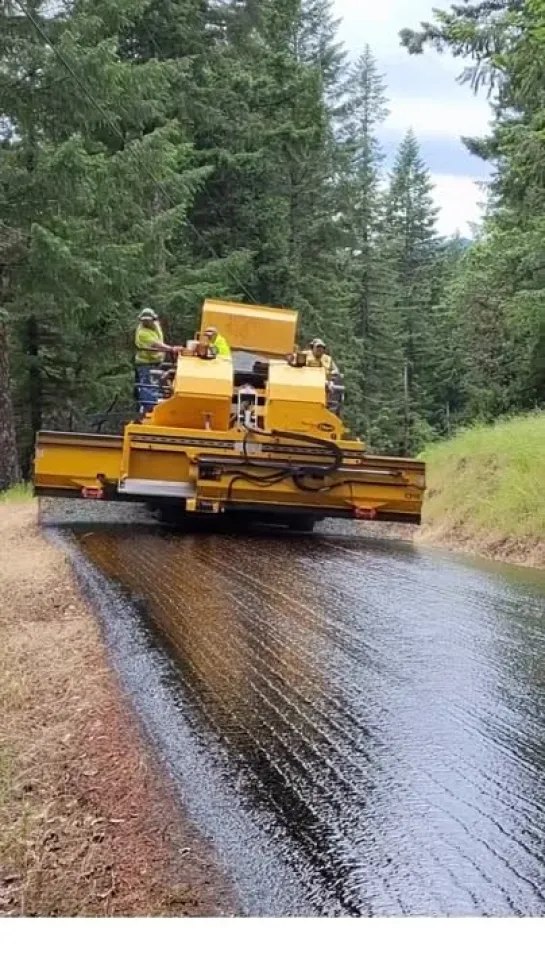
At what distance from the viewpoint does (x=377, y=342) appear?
23125mm

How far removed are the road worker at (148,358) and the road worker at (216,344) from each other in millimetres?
373

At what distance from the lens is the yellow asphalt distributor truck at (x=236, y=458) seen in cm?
638

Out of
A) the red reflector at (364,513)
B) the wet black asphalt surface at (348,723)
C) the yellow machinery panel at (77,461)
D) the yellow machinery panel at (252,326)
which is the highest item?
the yellow machinery panel at (252,326)

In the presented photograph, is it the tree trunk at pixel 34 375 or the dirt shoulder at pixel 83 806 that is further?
the tree trunk at pixel 34 375

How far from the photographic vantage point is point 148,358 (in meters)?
7.22

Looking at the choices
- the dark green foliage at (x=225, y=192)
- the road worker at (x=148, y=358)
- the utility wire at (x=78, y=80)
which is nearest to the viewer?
the road worker at (x=148, y=358)

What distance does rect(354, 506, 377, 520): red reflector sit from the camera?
662 centimetres

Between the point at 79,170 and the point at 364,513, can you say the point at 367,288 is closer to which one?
the point at 79,170

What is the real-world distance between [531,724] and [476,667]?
0.54 m

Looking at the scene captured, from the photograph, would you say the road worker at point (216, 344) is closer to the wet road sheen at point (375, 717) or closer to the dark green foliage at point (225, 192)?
the dark green foliage at point (225, 192)

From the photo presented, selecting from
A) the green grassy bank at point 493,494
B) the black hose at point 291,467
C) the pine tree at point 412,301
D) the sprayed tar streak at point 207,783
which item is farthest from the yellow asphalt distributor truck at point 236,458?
the pine tree at point 412,301

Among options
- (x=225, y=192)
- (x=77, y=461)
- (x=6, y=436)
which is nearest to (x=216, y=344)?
(x=77, y=461)
